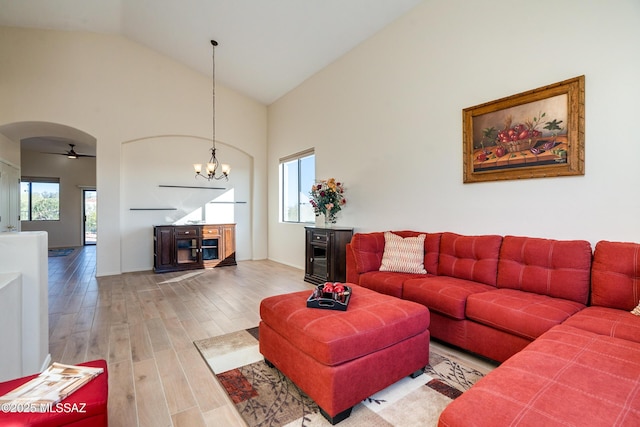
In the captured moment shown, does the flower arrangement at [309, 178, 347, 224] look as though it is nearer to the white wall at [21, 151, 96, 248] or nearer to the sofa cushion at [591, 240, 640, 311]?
the sofa cushion at [591, 240, 640, 311]

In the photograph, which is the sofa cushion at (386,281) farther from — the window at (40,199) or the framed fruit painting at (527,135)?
the window at (40,199)

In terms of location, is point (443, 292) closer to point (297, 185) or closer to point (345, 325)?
point (345, 325)

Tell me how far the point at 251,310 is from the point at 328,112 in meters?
3.44

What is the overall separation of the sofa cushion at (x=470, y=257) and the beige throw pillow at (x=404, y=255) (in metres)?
0.21

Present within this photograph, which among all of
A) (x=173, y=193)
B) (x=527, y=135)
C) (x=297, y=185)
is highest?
(x=527, y=135)

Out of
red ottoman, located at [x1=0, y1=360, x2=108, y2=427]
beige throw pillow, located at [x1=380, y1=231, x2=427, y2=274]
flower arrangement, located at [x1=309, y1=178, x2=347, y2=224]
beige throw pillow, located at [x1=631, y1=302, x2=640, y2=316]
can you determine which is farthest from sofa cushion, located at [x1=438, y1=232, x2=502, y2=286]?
red ottoman, located at [x1=0, y1=360, x2=108, y2=427]

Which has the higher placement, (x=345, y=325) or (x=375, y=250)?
(x=375, y=250)

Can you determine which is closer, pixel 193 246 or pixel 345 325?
pixel 345 325

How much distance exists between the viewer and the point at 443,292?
2.52 m

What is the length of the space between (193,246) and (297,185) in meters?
2.39

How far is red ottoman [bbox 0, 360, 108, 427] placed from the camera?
3.50ft

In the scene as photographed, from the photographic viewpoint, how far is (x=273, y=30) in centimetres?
459

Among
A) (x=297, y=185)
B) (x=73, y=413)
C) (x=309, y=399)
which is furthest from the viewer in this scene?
(x=297, y=185)

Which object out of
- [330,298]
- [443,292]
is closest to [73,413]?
[330,298]
